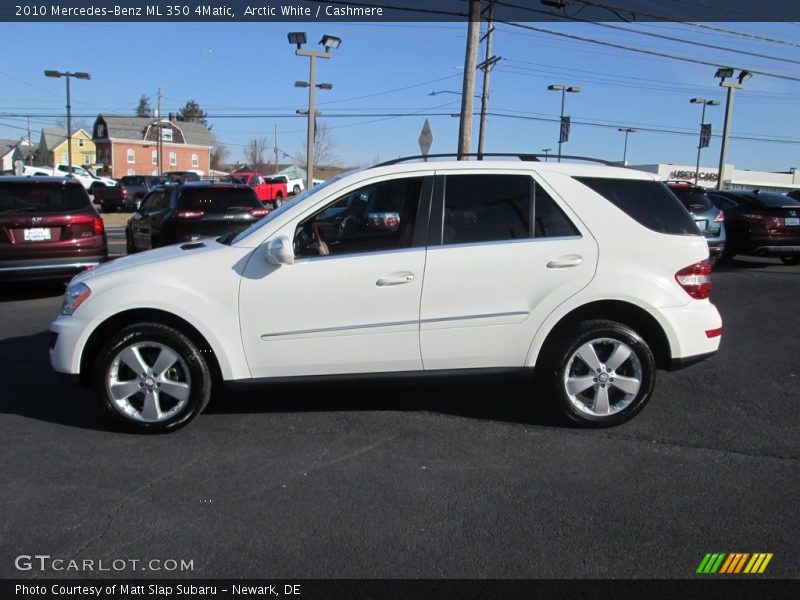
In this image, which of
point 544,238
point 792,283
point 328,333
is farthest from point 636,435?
point 792,283

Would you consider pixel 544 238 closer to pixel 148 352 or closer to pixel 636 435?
pixel 636 435

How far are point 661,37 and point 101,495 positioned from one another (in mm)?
20943

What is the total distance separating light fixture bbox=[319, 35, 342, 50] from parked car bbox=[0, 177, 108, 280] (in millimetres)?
13709

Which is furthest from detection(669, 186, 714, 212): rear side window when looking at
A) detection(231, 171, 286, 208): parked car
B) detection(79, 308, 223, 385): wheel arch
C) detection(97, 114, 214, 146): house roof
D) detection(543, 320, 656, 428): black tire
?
detection(97, 114, 214, 146): house roof

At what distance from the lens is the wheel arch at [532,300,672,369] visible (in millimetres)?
4488

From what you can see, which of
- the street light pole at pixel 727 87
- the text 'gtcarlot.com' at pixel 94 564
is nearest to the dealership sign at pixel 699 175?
the street light pole at pixel 727 87

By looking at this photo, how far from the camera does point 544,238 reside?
447 cm

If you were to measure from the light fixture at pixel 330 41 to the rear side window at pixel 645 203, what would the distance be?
60.8ft

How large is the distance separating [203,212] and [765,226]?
1027 centimetres

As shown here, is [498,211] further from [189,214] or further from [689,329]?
[189,214]

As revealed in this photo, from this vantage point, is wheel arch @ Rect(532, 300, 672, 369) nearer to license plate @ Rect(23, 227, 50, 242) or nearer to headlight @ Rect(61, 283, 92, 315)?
headlight @ Rect(61, 283, 92, 315)

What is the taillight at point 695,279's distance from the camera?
4.50 metres
